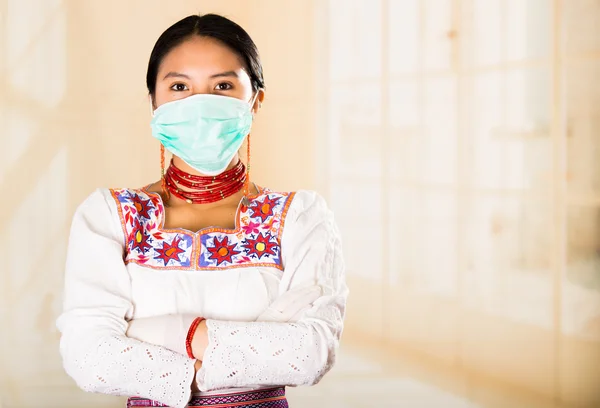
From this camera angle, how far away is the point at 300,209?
1.76 m

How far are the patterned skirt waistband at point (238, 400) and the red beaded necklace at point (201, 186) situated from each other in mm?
467

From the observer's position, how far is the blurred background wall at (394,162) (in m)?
3.11

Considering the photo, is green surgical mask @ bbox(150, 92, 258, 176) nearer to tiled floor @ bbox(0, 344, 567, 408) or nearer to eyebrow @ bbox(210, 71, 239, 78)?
eyebrow @ bbox(210, 71, 239, 78)

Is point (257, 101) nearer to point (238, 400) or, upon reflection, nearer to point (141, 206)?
point (141, 206)

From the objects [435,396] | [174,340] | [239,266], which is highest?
[239,266]

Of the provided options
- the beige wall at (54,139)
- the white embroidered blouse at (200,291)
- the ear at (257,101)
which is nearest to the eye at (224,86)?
the ear at (257,101)

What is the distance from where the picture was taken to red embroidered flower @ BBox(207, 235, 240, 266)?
1682 millimetres

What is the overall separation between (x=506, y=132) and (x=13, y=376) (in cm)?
238

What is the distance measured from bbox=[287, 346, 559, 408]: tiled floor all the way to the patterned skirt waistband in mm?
1852

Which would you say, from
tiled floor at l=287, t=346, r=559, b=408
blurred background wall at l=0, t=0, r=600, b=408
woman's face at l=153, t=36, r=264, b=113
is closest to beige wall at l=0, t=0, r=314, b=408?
blurred background wall at l=0, t=0, r=600, b=408

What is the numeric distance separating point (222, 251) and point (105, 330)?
314mm

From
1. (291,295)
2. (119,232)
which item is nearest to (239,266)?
(291,295)

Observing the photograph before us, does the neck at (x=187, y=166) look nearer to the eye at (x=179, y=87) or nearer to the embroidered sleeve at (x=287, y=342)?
the eye at (x=179, y=87)

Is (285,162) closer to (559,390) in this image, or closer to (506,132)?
(506,132)
